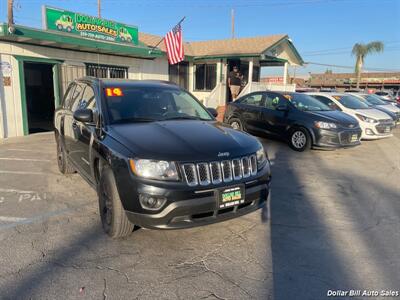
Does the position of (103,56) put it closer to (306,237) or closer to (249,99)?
(249,99)

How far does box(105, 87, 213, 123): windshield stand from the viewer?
13.4 ft

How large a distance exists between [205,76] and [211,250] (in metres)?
16.8

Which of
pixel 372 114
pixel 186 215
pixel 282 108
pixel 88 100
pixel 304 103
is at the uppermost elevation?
pixel 88 100

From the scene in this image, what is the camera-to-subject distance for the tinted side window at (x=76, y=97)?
509 centimetres

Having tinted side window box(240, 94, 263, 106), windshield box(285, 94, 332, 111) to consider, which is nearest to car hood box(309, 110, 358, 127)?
windshield box(285, 94, 332, 111)

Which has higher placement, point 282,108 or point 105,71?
point 105,71

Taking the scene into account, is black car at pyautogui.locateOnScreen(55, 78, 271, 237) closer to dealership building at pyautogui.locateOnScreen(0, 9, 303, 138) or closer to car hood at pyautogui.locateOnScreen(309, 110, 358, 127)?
car hood at pyautogui.locateOnScreen(309, 110, 358, 127)

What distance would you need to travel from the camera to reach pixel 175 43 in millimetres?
13336

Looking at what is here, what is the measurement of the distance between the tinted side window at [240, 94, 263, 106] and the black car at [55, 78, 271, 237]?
5.70 meters

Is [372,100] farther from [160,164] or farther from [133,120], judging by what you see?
[160,164]

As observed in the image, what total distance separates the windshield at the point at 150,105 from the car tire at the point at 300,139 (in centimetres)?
429

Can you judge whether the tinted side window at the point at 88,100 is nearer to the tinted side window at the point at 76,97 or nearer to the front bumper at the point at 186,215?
the tinted side window at the point at 76,97

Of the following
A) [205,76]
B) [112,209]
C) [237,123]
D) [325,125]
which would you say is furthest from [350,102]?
[112,209]

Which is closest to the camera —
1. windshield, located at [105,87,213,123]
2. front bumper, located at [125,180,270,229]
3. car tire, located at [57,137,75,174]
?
front bumper, located at [125,180,270,229]
